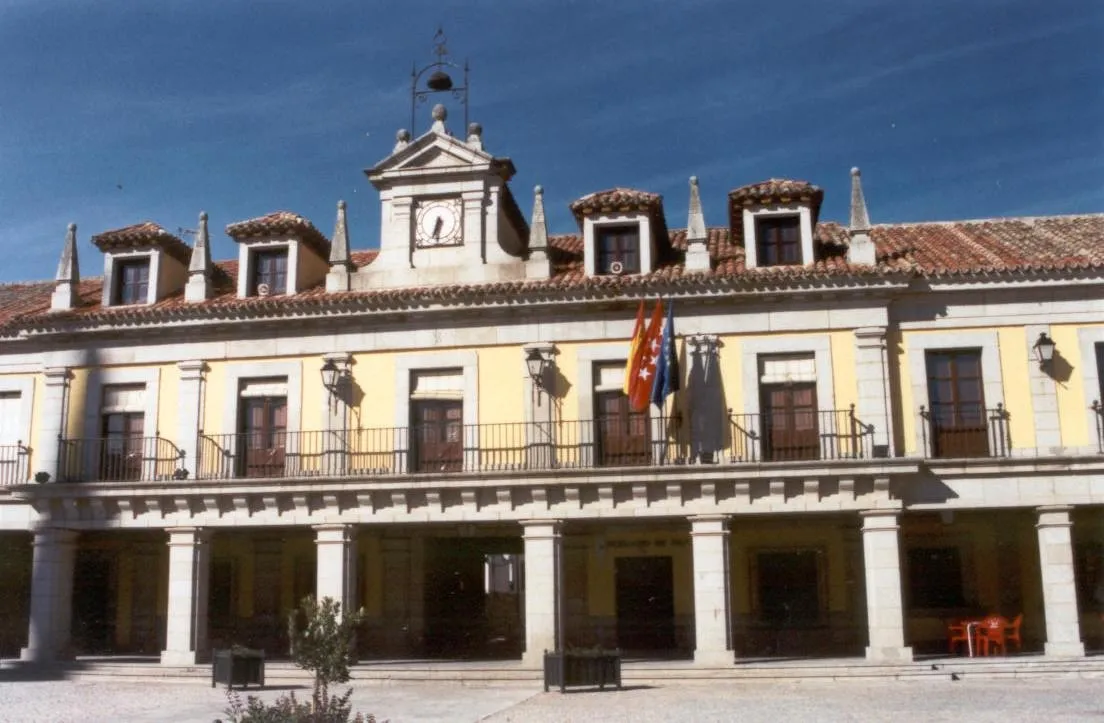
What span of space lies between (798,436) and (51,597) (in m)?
14.6

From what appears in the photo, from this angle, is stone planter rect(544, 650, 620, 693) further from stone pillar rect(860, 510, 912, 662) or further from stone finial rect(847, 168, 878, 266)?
stone finial rect(847, 168, 878, 266)

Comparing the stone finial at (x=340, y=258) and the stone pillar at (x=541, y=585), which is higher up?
the stone finial at (x=340, y=258)

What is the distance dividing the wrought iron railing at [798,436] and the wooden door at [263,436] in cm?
869

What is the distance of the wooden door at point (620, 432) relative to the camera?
68.9 ft

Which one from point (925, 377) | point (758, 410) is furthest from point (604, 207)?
point (925, 377)

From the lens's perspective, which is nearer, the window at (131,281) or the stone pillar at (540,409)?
the stone pillar at (540,409)

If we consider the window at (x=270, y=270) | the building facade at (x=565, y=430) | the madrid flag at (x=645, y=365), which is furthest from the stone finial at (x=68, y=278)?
the madrid flag at (x=645, y=365)

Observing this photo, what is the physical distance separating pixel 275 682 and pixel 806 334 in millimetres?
11356

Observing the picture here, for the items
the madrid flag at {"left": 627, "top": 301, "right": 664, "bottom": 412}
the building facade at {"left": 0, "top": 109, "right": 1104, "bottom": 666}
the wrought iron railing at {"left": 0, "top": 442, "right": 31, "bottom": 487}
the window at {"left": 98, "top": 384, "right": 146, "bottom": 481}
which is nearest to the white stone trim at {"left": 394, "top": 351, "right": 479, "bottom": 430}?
the building facade at {"left": 0, "top": 109, "right": 1104, "bottom": 666}

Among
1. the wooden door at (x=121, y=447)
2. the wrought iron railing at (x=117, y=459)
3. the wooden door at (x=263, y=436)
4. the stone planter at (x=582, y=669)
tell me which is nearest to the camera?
the stone planter at (x=582, y=669)

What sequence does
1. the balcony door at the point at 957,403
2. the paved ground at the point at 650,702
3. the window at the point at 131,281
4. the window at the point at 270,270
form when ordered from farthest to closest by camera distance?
the window at the point at 131,281
the window at the point at 270,270
the balcony door at the point at 957,403
the paved ground at the point at 650,702

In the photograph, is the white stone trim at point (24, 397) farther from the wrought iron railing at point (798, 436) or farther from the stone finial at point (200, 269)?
the wrought iron railing at point (798, 436)

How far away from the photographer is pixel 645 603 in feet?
75.5

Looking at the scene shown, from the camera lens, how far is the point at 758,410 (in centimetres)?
2083
